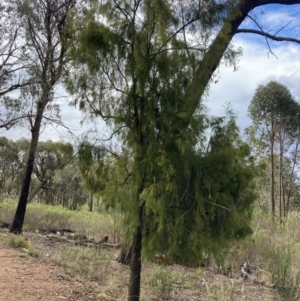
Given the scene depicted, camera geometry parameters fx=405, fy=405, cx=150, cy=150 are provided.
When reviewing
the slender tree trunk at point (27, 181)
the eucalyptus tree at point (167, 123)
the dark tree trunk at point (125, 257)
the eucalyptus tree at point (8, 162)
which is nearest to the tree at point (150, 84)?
the eucalyptus tree at point (167, 123)

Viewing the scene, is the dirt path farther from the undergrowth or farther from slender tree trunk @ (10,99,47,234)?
slender tree trunk @ (10,99,47,234)

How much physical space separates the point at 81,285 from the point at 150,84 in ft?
12.0

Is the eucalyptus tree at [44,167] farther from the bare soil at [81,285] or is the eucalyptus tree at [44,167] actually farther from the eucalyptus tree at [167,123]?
the eucalyptus tree at [167,123]

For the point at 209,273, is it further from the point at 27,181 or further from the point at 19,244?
the point at 27,181

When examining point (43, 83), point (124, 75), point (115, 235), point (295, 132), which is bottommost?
point (115, 235)

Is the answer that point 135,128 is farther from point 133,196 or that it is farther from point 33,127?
point 33,127

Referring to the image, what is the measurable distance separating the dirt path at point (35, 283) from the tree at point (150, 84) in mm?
1460

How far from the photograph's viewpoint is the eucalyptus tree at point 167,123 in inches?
167

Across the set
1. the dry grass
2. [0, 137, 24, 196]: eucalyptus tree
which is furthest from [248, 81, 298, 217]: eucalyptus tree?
[0, 137, 24, 196]: eucalyptus tree

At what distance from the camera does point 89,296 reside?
20.1ft

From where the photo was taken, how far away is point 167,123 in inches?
183

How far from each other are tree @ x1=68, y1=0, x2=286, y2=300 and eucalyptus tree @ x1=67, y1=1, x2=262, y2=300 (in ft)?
Answer: 0.04

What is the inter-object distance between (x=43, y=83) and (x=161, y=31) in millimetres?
7773

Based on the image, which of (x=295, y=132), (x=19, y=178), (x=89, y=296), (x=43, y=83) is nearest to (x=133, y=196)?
(x=89, y=296)
